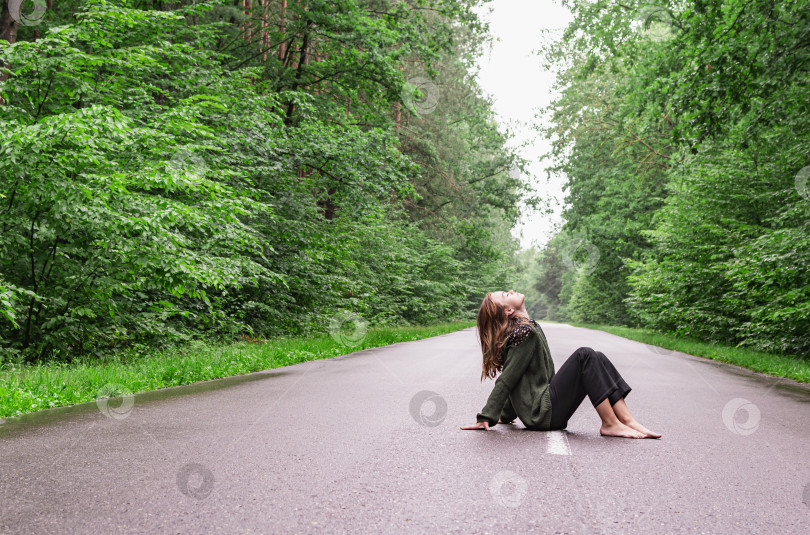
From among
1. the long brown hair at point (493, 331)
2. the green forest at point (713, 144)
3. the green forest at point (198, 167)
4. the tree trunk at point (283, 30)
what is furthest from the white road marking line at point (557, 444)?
the tree trunk at point (283, 30)

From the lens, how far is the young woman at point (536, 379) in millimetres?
4918

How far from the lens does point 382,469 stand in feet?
13.0

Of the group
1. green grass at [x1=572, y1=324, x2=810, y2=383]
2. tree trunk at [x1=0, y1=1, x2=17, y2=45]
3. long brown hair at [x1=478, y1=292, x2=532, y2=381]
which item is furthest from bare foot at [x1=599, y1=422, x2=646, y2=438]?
tree trunk at [x1=0, y1=1, x2=17, y2=45]

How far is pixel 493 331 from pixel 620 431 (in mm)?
1418

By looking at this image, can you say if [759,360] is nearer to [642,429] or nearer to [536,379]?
[642,429]

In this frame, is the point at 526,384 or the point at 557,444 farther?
the point at 526,384

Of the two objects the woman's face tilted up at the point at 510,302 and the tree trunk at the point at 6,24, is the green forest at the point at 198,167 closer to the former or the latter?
the tree trunk at the point at 6,24

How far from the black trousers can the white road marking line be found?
8.6 inches

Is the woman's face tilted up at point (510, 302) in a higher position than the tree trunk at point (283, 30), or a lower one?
lower

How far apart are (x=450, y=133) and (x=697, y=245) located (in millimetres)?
17118

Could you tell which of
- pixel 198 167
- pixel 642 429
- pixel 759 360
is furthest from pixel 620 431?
pixel 759 360

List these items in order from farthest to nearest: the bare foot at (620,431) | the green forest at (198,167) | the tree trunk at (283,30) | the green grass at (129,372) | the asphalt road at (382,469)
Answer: the tree trunk at (283,30), the green forest at (198,167), the green grass at (129,372), the bare foot at (620,431), the asphalt road at (382,469)

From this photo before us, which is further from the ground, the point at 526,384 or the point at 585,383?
the point at 585,383

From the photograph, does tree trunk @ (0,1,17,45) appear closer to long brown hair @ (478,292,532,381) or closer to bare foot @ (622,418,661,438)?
long brown hair @ (478,292,532,381)
